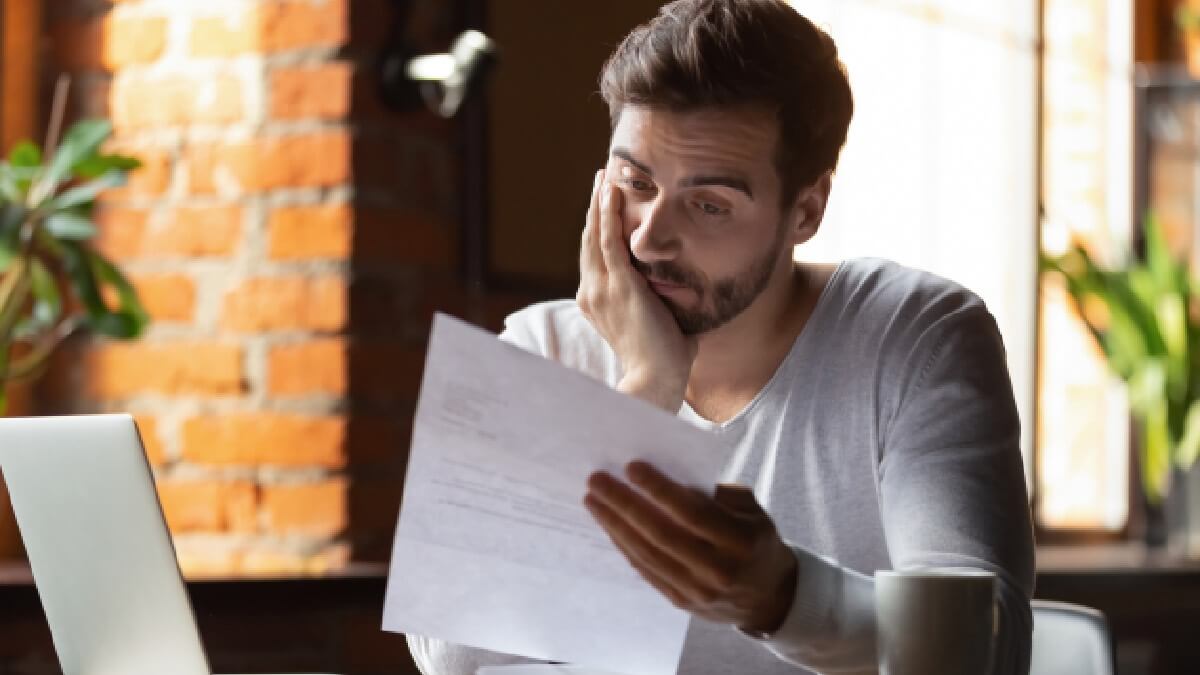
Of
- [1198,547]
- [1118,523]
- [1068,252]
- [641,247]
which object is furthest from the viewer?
[1118,523]

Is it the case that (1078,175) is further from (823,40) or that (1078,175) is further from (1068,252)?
(823,40)

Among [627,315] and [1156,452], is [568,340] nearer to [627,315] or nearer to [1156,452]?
[627,315]

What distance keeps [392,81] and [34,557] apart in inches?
42.8

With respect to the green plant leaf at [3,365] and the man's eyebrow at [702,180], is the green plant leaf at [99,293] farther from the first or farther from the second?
the man's eyebrow at [702,180]

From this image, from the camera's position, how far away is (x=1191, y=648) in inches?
115

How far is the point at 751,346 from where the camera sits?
5.49 ft

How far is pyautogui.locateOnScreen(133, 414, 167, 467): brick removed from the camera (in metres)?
2.17

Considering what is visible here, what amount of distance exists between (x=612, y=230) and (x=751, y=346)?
0.20 metres

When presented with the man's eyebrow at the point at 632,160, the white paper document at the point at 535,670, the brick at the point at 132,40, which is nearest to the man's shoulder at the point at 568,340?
the man's eyebrow at the point at 632,160

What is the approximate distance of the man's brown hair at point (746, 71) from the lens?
4.99ft

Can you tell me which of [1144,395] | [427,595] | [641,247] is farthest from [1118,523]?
[427,595]

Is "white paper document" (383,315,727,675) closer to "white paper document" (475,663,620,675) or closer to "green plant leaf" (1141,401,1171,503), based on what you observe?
"white paper document" (475,663,620,675)

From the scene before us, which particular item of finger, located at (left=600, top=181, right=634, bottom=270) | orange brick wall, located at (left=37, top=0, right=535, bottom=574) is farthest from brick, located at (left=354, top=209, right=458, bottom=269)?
finger, located at (left=600, top=181, right=634, bottom=270)

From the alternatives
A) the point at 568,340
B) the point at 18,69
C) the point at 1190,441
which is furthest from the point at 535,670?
the point at 1190,441
